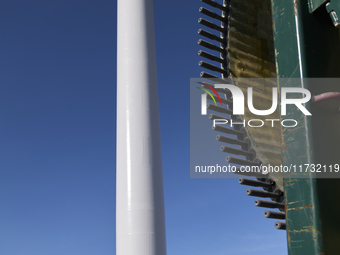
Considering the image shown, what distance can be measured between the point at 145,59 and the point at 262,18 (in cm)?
990

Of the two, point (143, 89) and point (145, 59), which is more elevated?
point (145, 59)

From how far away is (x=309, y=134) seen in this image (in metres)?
2.18

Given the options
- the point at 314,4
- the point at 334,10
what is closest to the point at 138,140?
the point at 314,4

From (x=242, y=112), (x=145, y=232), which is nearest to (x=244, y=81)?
(x=242, y=112)

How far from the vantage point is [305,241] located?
6.84 feet

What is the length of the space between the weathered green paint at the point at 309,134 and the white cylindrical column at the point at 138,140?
33.9 feet

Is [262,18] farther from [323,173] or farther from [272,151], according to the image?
[323,173]

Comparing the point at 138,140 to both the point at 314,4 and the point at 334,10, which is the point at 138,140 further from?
the point at 334,10

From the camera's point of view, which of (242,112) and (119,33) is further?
(119,33)

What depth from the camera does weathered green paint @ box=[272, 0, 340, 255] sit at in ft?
6.81

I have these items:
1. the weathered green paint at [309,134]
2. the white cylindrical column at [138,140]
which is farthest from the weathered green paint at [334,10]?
the white cylindrical column at [138,140]

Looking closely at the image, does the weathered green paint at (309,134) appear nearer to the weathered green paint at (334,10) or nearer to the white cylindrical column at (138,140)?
the weathered green paint at (334,10)

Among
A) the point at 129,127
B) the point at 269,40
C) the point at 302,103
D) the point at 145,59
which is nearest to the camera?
the point at 302,103

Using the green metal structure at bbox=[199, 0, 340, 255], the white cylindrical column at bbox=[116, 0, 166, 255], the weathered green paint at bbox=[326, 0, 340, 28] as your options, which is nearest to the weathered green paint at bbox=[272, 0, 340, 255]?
the green metal structure at bbox=[199, 0, 340, 255]
